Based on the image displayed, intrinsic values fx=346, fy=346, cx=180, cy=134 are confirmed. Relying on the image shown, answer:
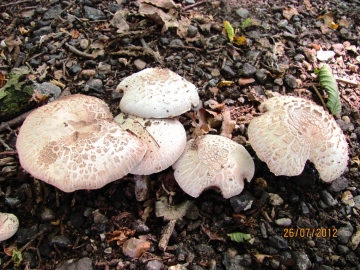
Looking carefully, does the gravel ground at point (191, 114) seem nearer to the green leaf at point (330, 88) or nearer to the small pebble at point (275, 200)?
the small pebble at point (275, 200)

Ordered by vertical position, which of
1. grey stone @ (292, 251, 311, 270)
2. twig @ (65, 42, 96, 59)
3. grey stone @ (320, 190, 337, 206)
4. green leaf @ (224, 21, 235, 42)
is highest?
green leaf @ (224, 21, 235, 42)

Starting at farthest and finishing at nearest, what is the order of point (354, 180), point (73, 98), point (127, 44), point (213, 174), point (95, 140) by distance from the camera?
point (127, 44)
point (354, 180)
point (73, 98)
point (213, 174)
point (95, 140)

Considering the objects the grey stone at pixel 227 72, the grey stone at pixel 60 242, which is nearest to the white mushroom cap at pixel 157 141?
the grey stone at pixel 60 242

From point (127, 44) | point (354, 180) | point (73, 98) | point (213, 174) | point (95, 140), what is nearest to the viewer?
point (95, 140)

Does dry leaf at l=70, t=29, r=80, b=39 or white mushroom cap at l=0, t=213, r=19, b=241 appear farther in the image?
dry leaf at l=70, t=29, r=80, b=39

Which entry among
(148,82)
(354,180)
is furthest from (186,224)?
(354,180)

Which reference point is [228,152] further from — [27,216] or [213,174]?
[27,216]

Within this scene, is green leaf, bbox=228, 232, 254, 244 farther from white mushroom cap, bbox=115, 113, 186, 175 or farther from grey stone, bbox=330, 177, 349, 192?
grey stone, bbox=330, 177, 349, 192

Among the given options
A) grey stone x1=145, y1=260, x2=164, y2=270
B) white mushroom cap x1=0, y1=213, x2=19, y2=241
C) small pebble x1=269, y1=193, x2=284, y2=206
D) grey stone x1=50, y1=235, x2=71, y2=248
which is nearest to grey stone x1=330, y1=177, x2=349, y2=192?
small pebble x1=269, y1=193, x2=284, y2=206
